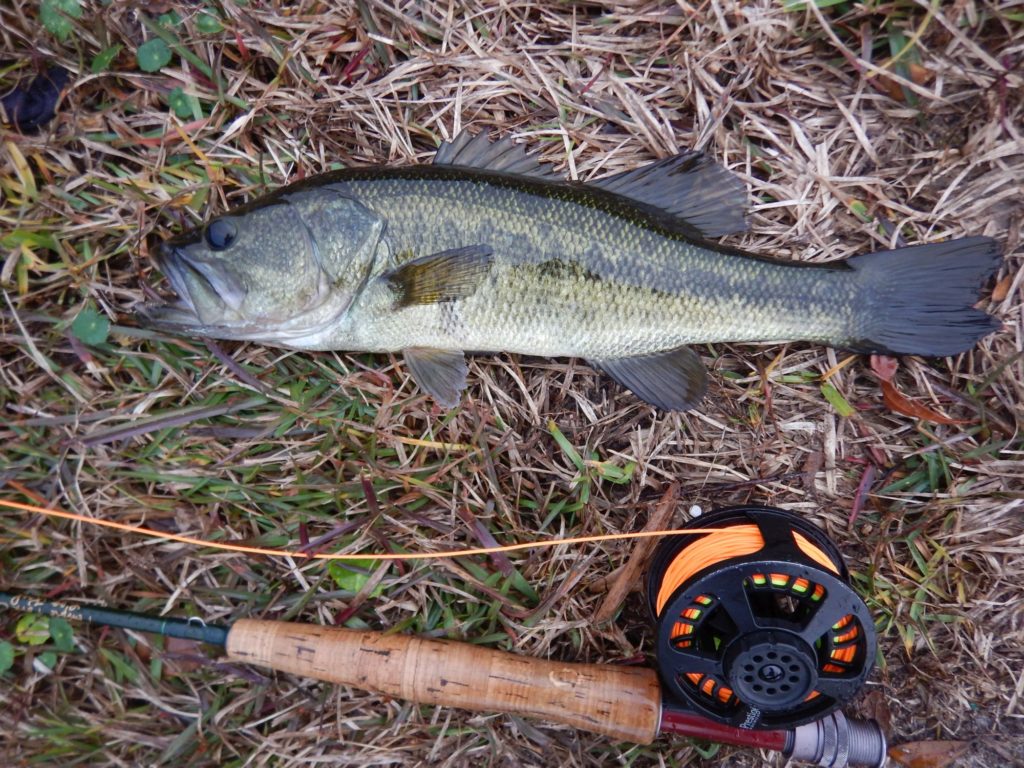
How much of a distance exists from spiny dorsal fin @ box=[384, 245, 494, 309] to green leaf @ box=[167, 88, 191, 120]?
51.3 inches

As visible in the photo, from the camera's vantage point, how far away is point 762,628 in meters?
2.21

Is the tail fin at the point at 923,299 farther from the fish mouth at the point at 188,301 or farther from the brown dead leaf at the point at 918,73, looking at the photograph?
the fish mouth at the point at 188,301

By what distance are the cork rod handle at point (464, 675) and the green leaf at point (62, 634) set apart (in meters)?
0.86

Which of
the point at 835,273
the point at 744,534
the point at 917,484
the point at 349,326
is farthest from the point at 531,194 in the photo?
the point at 917,484

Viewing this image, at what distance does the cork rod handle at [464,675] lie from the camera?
2465 millimetres

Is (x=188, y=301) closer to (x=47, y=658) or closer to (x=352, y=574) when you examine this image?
(x=352, y=574)

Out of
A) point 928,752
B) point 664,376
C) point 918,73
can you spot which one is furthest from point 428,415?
point 928,752

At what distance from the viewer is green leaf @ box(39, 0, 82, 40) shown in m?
2.66

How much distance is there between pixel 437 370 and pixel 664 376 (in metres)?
0.96

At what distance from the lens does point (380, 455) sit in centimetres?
278

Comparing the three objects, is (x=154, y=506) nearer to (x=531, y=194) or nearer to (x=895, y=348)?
(x=531, y=194)

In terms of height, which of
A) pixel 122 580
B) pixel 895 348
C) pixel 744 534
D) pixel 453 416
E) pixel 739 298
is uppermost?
pixel 739 298

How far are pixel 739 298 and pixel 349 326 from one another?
1575 millimetres

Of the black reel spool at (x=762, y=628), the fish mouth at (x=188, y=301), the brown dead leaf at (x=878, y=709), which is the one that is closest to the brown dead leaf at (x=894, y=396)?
the black reel spool at (x=762, y=628)
